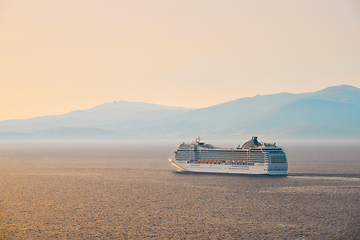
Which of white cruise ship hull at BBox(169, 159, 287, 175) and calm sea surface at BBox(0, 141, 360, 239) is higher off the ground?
→ white cruise ship hull at BBox(169, 159, 287, 175)

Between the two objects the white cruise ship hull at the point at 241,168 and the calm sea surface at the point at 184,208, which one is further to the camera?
the white cruise ship hull at the point at 241,168

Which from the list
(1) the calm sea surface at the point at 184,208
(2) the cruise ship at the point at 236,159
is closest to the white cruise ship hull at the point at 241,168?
(2) the cruise ship at the point at 236,159

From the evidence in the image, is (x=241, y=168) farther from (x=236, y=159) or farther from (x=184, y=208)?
(x=184, y=208)

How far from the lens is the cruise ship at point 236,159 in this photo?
4412 inches

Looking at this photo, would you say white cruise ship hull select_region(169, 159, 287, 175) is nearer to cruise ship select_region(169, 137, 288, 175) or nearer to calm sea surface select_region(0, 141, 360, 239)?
cruise ship select_region(169, 137, 288, 175)

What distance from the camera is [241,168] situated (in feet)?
373

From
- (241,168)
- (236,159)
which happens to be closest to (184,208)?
(241,168)

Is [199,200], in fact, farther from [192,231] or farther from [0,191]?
[0,191]

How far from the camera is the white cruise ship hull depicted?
111 m

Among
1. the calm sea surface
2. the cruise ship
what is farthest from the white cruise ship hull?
the calm sea surface

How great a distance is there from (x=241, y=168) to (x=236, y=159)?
971 cm

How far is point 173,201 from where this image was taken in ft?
237

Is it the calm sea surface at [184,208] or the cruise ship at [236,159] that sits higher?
the cruise ship at [236,159]

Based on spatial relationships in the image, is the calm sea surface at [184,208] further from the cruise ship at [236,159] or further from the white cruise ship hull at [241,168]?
the cruise ship at [236,159]
